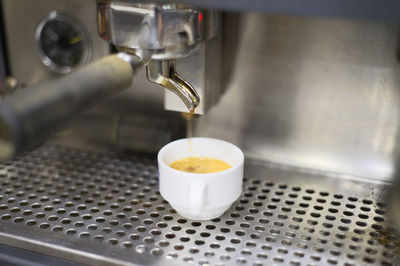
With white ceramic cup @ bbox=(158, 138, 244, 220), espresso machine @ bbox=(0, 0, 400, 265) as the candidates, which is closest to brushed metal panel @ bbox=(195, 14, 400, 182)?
espresso machine @ bbox=(0, 0, 400, 265)

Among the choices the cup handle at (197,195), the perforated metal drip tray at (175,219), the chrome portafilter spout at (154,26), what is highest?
the chrome portafilter spout at (154,26)

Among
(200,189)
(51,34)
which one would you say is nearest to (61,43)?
(51,34)

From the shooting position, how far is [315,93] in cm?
62

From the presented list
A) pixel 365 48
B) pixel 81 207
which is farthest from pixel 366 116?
pixel 81 207

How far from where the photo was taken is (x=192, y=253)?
1.62 ft

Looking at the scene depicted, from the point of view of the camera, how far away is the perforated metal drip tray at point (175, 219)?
49cm

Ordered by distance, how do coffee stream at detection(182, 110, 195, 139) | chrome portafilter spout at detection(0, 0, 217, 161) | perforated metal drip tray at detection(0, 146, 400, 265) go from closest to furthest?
chrome portafilter spout at detection(0, 0, 217, 161) → perforated metal drip tray at detection(0, 146, 400, 265) → coffee stream at detection(182, 110, 195, 139)

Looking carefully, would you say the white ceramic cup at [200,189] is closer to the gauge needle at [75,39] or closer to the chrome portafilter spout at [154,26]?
the chrome portafilter spout at [154,26]

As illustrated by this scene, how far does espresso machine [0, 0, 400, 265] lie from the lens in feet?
1.47

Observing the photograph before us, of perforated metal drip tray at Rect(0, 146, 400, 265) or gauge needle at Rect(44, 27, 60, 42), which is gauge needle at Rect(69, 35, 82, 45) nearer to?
gauge needle at Rect(44, 27, 60, 42)

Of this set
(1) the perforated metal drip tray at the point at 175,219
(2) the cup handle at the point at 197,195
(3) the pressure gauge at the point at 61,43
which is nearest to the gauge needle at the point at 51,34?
(3) the pressure gauge at the point at 61,43

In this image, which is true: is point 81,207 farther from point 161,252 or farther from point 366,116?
point 366,116

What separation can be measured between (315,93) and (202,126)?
6.3 inches

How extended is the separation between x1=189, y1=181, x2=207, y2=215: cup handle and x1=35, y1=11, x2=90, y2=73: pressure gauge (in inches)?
10.8
